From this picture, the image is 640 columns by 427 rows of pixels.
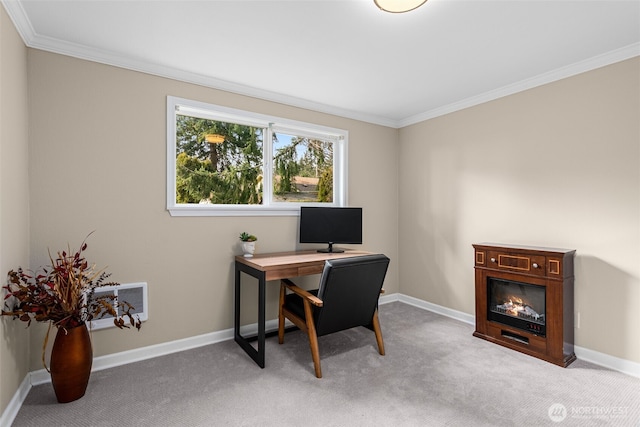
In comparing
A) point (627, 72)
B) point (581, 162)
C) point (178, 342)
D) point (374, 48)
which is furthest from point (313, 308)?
point (627, 72)

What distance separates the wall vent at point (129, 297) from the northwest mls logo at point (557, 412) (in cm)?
305

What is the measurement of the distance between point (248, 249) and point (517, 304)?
8.47 ft

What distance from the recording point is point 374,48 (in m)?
2.48

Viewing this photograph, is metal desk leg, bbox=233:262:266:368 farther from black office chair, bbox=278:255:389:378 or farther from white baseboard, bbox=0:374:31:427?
white baseboard, bbox=0:374:31:427

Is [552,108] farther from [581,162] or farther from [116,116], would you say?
[116,116]

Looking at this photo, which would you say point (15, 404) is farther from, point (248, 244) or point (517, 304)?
point (517, 304)

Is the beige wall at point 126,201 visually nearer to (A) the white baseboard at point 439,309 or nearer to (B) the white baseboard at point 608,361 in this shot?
(A) the white baseboard at point 439,309

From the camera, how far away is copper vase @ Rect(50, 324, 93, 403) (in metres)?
2.05

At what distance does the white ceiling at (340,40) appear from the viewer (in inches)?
78.7

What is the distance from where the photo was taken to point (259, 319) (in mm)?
2584

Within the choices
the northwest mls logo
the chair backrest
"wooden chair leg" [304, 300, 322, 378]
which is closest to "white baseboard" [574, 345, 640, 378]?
the northwest mls logo

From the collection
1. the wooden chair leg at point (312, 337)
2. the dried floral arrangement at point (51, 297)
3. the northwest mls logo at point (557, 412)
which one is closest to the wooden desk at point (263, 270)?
the wooden chair leg at point (312, 337)

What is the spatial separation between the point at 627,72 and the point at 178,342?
171 inches

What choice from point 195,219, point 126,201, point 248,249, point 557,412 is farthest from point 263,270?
point 557,412
